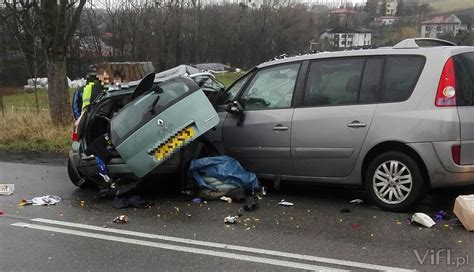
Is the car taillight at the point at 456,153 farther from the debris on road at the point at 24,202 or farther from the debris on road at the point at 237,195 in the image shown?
the debris on road at the point at 24,202

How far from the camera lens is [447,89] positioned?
4.95 metres

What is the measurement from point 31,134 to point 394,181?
946 centimetres

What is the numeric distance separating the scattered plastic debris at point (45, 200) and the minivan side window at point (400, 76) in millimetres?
4258

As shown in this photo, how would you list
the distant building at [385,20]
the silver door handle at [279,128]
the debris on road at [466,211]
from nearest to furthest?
the debris on road at [466,211]
the silver door handle at [279,128]
the distant building at [385,20]

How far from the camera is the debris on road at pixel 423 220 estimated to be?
15.8 feet

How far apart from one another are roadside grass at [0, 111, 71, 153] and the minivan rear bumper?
7528mm

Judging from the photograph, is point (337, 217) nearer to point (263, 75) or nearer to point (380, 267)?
point (380, 267)

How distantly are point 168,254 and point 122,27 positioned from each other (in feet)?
181

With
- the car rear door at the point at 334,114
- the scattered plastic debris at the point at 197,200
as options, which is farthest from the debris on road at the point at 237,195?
the car rear door at the point at 334,114

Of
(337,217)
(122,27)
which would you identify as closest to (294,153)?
(337,217)

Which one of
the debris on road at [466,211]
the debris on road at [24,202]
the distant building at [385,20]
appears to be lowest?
the debris on road at [24,202]

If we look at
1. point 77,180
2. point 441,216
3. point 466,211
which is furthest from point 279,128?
point 77,180

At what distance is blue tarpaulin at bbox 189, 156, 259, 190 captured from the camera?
20.3 feet

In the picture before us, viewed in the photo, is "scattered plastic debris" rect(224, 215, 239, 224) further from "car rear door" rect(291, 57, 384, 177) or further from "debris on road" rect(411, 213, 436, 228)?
"debris on road" rect(411, 213, 436, 228)
